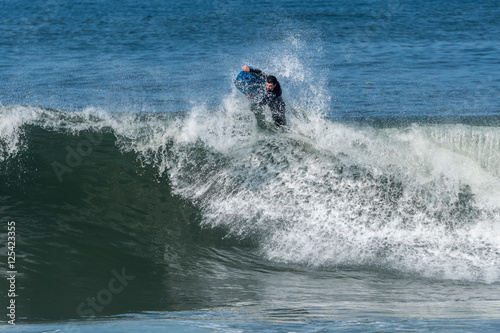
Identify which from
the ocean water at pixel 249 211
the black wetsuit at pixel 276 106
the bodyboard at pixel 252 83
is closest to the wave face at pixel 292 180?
the ocean water at pixel 249 211

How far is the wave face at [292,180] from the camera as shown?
28.8 feet

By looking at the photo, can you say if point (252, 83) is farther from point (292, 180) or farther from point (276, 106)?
point (292, 180)

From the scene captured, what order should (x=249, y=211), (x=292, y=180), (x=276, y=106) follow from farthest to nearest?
(x=276, y=106)
(x=292, y=180)
(x=249, y=211)

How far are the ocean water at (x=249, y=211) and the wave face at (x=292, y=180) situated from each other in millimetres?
29

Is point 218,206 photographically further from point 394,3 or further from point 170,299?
point 394,3

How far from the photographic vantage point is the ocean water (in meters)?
6.56

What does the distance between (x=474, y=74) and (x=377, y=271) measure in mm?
12553

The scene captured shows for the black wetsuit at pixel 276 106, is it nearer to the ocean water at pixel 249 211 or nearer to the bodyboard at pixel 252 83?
the bodyboard at pixel 252 83

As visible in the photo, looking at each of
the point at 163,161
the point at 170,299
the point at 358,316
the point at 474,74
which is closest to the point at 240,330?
the point at 358,316

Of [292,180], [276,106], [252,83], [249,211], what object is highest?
[252,83]

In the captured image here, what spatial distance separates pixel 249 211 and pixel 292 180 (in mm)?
977

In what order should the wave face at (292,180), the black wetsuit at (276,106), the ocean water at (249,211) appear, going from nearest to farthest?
the ocean water at (249,211) → the wave face at (292,180) → the black wetsuit at (276,106)

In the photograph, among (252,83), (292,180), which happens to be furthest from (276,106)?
(292,180)

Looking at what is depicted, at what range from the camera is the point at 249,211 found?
9445 mm
